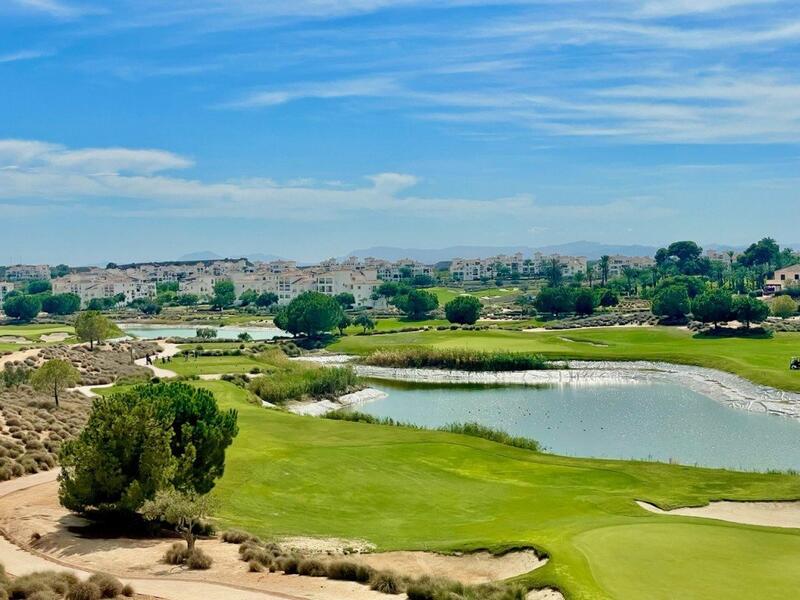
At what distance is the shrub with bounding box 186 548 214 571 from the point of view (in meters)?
20.2

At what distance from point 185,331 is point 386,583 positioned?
11033 centimetres

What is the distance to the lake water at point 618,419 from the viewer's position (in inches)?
1561

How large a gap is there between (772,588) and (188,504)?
536 inches

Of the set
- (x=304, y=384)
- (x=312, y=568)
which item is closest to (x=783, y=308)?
(x=304, y=384)

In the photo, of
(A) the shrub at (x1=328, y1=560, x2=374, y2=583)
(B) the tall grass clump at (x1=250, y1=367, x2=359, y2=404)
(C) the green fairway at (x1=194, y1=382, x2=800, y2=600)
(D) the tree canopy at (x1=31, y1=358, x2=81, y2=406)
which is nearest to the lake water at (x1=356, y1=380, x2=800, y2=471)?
(B) the tall grass clump at (x1=250, y1=367, x2=359, y2=404)

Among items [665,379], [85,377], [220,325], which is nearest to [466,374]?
[665,379]

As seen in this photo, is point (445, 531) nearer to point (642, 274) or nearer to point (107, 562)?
point (107, 562)

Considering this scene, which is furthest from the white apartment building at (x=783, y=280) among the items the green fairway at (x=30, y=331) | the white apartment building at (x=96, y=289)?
the white apartment building at (x=96, y=289)

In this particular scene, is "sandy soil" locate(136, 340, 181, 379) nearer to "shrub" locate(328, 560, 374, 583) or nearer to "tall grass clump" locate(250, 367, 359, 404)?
"tall grass clump" locate(250, 367, 359, 404)

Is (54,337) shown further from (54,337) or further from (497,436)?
(497,436)

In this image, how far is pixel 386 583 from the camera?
18.7 metres

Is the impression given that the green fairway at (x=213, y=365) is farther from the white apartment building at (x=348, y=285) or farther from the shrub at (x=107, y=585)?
the white apartment building at (x=348, y=285)

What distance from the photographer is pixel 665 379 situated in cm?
6519

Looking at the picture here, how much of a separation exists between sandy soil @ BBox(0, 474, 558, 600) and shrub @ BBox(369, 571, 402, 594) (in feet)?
0.74
